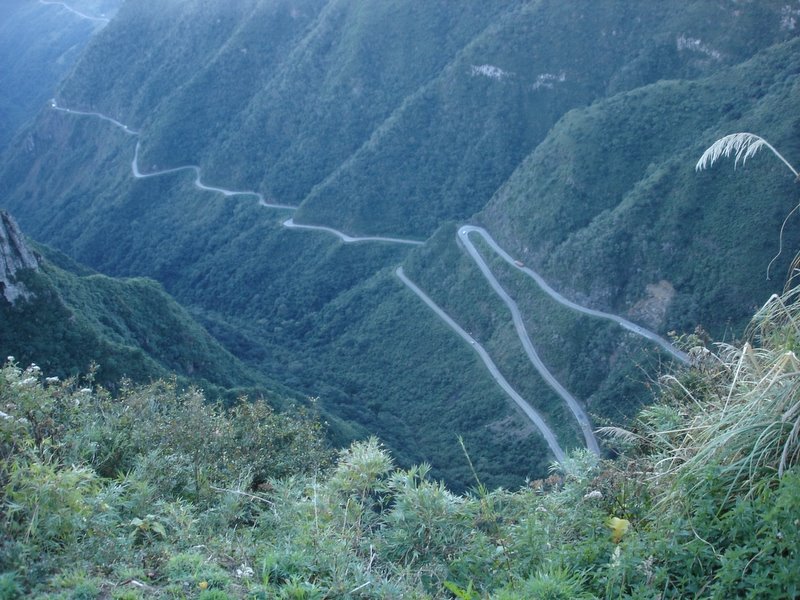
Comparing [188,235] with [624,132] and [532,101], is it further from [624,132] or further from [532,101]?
[624,132]

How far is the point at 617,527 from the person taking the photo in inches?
321

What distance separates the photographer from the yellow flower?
807 centimetres

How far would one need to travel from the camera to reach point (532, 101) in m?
68.4

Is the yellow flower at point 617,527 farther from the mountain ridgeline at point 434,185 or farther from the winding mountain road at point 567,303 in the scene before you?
the winding mountain road at point 567,303

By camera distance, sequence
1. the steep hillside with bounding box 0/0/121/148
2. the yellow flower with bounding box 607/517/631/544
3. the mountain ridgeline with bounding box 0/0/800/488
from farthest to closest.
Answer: the steep hillside with bounding box 0/0/121/148 → the mountain ridgeline with bounding box 0/0/800/488 → the yellow flower with bounding box 607/517/631/544

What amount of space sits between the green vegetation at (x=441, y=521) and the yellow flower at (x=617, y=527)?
18 millimetres

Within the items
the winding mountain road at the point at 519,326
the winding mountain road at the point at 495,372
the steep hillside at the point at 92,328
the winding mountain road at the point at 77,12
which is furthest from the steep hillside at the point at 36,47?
the steep hillside at the point at 92,328

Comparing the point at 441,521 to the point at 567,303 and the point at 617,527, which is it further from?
the point at 567,303

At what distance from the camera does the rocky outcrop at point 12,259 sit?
3159 centimetres

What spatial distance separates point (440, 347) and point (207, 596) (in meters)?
44.9

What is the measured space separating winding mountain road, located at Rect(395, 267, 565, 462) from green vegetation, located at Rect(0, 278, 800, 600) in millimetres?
25393

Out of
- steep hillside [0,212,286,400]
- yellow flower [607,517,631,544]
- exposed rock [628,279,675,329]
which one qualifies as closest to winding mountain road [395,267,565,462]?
exposed rock [628,279,675,329]

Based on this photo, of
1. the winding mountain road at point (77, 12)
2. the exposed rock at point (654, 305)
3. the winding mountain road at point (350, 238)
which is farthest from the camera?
the winding mountain road at point (77, 12)

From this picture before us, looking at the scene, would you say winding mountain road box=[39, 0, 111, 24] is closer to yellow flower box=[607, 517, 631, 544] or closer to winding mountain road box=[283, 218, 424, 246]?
winding mountain road box=[283, 218, 424, 246]
